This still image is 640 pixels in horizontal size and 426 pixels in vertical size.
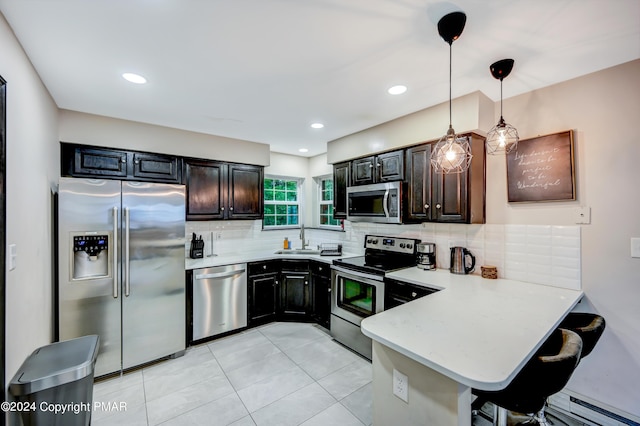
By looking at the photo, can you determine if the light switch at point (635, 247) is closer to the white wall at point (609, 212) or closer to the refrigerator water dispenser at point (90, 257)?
the white wall at point (609, 212)

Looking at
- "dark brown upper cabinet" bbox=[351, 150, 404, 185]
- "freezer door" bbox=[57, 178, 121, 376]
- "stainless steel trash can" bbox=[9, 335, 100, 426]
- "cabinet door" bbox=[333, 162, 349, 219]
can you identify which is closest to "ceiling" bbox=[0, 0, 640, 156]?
"dark brown upper cabinet" bbox=[351, 150, 404, 185]

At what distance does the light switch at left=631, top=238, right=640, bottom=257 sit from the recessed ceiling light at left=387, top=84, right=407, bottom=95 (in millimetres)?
1913

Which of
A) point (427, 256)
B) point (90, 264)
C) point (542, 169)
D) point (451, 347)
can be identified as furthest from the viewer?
point (427, 256)

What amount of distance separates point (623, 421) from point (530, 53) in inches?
100

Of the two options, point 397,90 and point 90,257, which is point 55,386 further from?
point 397,90

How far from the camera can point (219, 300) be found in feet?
10.7

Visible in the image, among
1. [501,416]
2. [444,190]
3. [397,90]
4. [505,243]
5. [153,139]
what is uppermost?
[397,90]

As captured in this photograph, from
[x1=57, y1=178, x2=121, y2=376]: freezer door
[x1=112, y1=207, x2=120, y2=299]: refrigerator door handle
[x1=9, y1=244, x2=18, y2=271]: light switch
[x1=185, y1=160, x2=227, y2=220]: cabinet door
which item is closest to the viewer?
[x1=9, y1=244, x2=18, y2=271]: light switch

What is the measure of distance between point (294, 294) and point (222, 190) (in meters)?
1.71

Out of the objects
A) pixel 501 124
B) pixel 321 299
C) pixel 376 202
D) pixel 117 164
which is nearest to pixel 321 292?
pixel 321 299

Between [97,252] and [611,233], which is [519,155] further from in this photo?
[97,252]

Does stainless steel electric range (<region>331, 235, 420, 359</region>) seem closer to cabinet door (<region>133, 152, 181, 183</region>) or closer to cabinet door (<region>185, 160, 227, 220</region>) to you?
cabinet door (<region>185, 160, 227, 220</region>)

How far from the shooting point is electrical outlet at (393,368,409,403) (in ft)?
4.28

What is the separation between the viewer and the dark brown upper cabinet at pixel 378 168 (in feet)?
9.73
